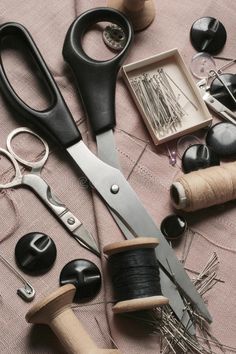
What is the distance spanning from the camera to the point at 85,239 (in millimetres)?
1408

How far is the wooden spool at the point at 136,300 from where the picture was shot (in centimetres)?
130

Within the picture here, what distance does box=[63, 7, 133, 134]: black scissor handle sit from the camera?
146 centimetres

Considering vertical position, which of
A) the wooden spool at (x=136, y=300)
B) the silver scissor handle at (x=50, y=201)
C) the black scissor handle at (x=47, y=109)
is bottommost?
the wooden spool at (x=136, y=300)

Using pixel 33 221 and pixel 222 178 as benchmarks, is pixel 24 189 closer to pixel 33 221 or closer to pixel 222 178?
pixel 33 221

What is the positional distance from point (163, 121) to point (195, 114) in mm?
88

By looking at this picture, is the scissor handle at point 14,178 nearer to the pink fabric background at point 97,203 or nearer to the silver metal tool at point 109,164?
the pink fabric background at point 97,203

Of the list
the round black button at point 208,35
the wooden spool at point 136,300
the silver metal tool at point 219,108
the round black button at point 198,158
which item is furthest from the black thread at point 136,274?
the round black button at point 208,35

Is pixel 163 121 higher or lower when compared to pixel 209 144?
higher

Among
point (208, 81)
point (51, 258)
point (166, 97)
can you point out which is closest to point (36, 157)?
point (51, 258)

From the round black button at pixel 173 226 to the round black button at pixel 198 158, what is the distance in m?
0.12

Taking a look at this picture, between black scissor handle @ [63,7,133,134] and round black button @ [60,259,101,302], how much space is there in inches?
12.0

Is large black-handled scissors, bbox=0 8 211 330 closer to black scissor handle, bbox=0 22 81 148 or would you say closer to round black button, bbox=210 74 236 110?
black scissor handle, bbox=0 22 81 148

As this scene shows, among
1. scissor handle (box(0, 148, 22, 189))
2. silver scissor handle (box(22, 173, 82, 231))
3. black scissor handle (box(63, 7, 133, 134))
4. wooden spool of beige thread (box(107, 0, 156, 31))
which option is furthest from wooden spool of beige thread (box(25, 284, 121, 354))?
wooden spool of beige thread (box(107, 0, 156, 31))

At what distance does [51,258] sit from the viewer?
139 centimetres
